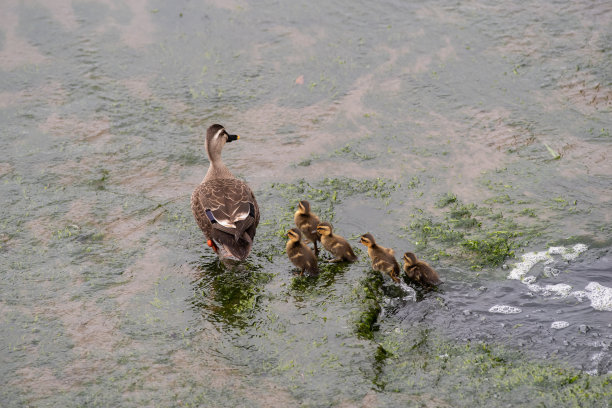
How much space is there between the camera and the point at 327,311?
638cm

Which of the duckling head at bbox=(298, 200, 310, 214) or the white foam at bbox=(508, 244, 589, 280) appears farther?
the duckling head at bbox=(298, 200, 310, 214)

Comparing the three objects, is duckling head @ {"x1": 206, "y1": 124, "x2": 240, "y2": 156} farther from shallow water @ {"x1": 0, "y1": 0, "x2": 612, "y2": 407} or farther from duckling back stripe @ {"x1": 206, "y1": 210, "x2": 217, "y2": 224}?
duckling back stripe @ {"x1": 206, "y1": 210, "x2": 217, "y2": 224}

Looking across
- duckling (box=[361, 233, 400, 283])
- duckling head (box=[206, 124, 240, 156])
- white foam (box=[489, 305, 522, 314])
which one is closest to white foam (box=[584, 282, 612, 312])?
white foam (box=[489, 305, 522, 314])

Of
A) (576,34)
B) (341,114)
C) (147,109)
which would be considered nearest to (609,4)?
(576,34)

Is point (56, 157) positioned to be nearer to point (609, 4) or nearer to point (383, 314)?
point (383, 314)

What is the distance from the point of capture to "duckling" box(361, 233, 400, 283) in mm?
6621

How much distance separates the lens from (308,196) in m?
8.14

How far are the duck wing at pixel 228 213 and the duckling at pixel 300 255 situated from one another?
447 mm

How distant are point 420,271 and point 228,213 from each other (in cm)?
204

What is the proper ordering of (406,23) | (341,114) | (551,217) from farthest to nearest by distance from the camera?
(406,23), (341,114), (551,217)

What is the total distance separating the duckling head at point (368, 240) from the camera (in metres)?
6.82

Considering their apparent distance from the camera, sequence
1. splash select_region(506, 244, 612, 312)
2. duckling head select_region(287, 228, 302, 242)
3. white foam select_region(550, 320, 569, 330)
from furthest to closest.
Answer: duckling head select_region(287, 228, 302, 242), splash select_region(506, 244, 612, 312), white foam select_region(550, 320, 569, 330)

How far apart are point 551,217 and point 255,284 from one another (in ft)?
10.6

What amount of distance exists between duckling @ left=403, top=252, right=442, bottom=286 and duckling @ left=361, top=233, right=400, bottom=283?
0.43 ft
